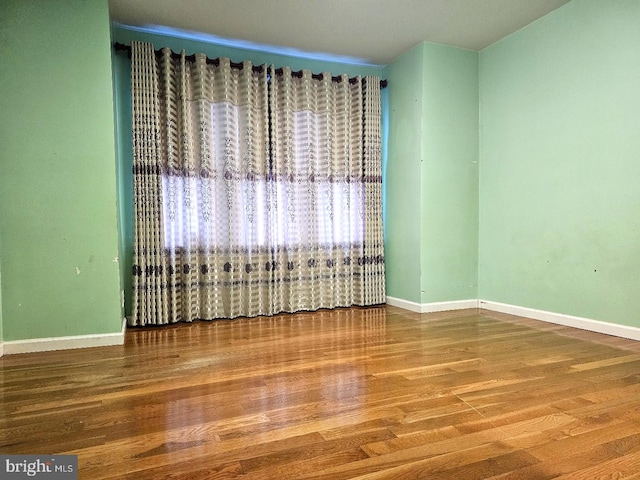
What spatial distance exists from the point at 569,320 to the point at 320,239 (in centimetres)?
235

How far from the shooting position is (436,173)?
4008 millimetres

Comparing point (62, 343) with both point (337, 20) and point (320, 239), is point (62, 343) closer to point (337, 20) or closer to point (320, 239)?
point (320, 239)

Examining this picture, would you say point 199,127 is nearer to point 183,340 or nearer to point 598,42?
point 183,340

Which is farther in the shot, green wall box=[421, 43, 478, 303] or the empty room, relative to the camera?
green wall box=[421, 43, 478, 303]

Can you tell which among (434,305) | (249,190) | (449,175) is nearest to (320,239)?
(249,190)

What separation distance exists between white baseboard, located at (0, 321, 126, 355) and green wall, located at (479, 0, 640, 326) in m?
3.54

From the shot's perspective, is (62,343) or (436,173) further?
(436,173)

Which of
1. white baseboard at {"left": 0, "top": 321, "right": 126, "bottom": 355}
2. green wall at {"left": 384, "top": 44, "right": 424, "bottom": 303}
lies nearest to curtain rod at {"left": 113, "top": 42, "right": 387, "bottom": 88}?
green wall at {"left": 384, "top": 44, "right": 424, "bottom": 303}

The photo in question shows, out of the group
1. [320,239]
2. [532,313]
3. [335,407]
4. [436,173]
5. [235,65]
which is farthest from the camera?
[320,239]

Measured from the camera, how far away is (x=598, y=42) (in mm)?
3041

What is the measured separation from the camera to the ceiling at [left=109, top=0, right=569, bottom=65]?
3180 millimetres

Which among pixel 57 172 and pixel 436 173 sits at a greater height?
pixel 436 173

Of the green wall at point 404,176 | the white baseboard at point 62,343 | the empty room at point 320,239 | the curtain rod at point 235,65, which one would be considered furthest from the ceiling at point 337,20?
the white baseboard at point 62,343

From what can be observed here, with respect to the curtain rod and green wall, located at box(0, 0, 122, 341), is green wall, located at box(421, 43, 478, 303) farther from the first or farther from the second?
green wall, located at box(0, 0, 122, 341)
